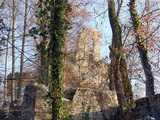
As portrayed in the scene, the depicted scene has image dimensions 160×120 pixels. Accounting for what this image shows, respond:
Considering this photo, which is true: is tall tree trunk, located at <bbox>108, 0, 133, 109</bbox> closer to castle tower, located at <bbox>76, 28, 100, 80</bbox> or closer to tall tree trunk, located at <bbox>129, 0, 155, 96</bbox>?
tall tree trunk, located at <bbox>129, 0, 155, 96</bbox>

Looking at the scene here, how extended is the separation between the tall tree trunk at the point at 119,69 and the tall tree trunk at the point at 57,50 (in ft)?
11.2

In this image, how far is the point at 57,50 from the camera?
1917 cm

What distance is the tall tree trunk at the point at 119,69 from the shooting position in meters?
21.5

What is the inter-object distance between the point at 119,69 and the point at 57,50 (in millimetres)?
3875

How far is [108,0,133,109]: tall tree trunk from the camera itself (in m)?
21.5

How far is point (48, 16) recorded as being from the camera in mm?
19969

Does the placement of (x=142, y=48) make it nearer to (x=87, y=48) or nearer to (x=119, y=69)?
(x=119, y=69)

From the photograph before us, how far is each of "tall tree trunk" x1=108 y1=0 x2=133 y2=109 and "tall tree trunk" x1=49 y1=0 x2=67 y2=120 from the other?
11.2 feet

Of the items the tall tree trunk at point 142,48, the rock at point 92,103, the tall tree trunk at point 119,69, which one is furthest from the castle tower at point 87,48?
the tall tree trunk at point 119,69

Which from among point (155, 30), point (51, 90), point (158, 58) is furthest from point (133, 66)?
point (51, 90)

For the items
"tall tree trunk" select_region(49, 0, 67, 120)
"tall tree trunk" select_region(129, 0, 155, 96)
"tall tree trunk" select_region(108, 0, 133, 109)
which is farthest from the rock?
"tall tree trunk" select_region(49, 0, 67, 120)

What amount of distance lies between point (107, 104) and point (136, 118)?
217 cm

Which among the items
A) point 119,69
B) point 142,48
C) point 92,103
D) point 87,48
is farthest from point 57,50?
point 87,48

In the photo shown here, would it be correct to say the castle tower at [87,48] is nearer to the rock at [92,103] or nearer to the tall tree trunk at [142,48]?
the tall tree trunk at [142,48]
